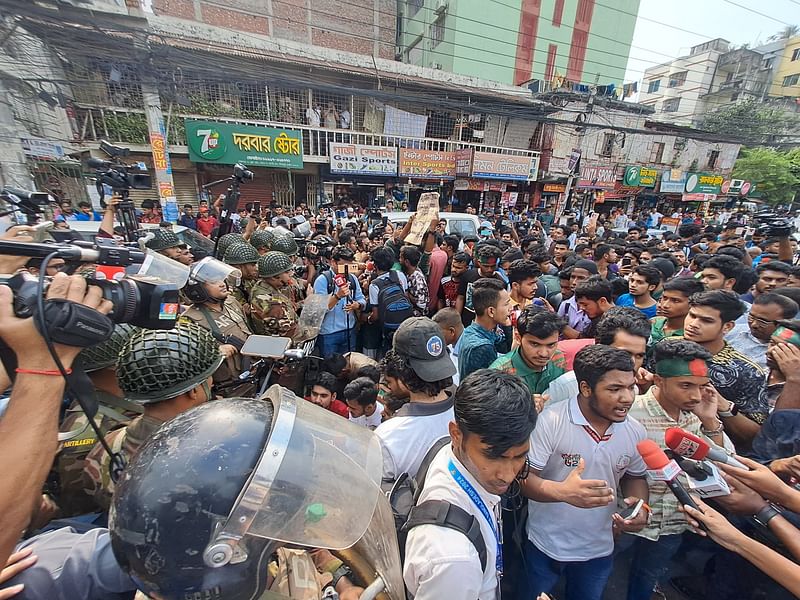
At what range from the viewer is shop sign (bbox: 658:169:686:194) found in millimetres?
22969

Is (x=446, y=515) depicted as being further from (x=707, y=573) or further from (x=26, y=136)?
(x=26, y=136)

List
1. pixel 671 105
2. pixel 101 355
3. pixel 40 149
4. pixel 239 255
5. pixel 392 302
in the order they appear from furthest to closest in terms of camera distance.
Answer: pixel 671 105 < pixel 40 149 < pixel 239 255 < pixel 392 302 < pixel 101 355

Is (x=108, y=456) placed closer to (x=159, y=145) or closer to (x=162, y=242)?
(x=162, y=242)

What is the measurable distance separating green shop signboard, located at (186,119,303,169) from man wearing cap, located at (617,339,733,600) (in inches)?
562

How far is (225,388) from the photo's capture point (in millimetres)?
2625

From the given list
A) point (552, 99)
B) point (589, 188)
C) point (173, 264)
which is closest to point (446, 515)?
point (173, 264)

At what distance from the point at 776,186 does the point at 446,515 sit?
120 feet

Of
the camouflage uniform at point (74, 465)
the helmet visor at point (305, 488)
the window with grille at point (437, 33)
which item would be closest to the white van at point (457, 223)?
the camouflage uniform at point (74, 465)

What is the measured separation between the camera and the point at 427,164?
53.9 ft

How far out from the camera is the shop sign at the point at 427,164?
15859mm

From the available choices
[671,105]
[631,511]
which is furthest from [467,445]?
[671,105]

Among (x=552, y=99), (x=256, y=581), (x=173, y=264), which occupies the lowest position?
(x=256, y=581)

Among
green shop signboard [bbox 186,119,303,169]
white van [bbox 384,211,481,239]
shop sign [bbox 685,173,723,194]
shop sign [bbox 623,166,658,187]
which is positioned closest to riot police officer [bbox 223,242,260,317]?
white van [bbox 384,211,481,239]

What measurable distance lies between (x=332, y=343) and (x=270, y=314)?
3.11ft
